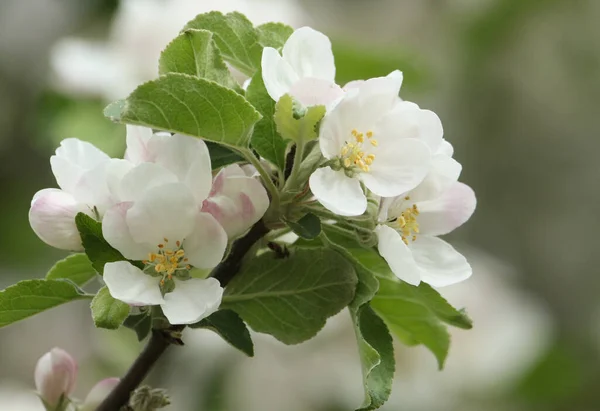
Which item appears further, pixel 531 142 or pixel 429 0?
pixel 429 0

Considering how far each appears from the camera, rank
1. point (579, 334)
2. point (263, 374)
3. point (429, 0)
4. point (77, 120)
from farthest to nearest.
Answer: point (429, 0) → point (579, 334) → point (263, 374) → point (77, 120)

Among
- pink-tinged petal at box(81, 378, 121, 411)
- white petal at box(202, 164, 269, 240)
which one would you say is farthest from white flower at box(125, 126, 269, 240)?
pink-tinged petal at box(81, 378, 121, 411)

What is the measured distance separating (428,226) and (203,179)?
0.42 ft

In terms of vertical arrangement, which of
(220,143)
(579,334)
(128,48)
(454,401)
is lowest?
(579,334)

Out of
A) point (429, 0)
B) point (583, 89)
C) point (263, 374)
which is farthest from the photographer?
point (429, 0)

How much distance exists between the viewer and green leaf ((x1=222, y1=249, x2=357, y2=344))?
0.36 metres

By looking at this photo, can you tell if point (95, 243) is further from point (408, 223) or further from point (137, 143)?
point (408, 223)

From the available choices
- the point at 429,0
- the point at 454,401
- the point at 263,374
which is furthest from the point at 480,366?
the point at 429,0

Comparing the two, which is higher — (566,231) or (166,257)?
(166,257)

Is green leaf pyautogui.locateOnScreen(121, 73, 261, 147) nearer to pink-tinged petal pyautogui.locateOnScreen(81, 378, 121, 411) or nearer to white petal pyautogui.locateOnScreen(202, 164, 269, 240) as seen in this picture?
white petal pyautogui.locateOnScreen(202, 164, 269, 240)

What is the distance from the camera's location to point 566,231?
1782 mm

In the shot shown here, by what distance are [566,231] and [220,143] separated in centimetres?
161

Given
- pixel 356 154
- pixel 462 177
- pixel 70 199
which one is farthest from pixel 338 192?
pixel 462 177

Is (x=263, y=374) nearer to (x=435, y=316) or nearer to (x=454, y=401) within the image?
(x=454, y=401)
